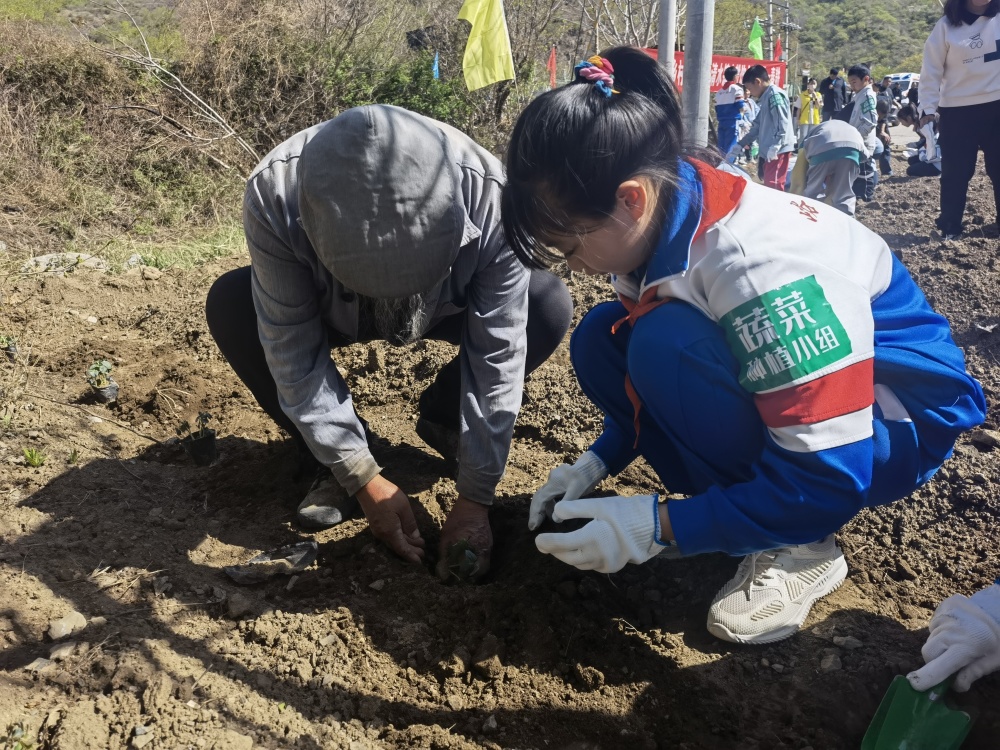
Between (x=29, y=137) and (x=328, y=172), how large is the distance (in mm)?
6365

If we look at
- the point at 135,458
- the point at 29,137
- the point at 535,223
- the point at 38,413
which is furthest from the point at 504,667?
the point at 29,137

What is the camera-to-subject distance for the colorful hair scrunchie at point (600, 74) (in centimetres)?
137

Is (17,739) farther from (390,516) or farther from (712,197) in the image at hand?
(712,197)

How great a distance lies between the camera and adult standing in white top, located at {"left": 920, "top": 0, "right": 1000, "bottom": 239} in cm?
462

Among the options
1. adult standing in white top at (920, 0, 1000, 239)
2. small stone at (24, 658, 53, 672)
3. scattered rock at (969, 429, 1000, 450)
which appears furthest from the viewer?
adult standing in white top at (920, 0, 1000, 239)

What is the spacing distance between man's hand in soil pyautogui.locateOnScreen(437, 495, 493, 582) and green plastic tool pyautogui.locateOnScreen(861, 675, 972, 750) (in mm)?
942

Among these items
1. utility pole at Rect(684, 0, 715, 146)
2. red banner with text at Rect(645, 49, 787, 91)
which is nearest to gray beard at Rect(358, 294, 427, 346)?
utility pole at Rect(684, 0, 715, 146)

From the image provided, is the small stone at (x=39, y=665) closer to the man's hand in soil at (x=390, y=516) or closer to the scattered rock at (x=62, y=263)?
the man's hand in soil at (x=390, y=516)

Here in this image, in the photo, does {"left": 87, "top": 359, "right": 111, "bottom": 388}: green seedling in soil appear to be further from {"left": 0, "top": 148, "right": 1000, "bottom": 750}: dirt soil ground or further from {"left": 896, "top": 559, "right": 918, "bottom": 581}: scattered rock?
{"left": 896, "top": 559, "right": 918, "bottom": 581}: scattered rock

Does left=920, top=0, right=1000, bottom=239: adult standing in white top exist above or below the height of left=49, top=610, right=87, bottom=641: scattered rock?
above

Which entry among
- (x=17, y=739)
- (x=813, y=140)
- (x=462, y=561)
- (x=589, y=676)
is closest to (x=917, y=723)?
(x=589, y=676)

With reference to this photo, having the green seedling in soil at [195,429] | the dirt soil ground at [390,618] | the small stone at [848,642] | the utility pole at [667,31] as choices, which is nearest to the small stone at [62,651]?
the dirt soil ground at [390,618]

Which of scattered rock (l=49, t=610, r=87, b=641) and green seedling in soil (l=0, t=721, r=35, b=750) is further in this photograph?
scattered rock (l=49, t=610, r=87, b=641)

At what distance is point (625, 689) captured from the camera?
5.46 ft
